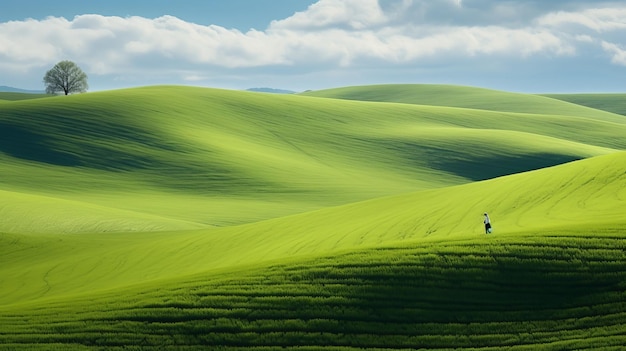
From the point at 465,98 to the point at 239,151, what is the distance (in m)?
101

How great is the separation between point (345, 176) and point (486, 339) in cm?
5004

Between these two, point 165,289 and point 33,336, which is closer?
point 33,336

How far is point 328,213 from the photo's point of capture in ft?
91.9

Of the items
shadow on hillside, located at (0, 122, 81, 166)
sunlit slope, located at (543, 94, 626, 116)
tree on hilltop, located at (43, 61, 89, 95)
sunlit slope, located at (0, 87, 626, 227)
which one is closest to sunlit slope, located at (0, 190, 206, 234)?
sunlit slope, located at (0, 87, 626, 227)

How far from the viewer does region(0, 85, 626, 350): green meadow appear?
10.8 meters

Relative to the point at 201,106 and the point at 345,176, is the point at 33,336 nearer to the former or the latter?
the point at 345,176

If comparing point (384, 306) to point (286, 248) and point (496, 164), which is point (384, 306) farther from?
point (496, 164)

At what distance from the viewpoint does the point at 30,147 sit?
59.1 m

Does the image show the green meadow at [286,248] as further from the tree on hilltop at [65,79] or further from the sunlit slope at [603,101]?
the sunlit slope at [603,101]

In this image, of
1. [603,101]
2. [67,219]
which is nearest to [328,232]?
[67,219]

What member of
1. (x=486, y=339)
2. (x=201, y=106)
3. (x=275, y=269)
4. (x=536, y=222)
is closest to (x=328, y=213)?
(x=536, y=222)

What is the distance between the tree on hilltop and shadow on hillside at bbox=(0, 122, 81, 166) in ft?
168

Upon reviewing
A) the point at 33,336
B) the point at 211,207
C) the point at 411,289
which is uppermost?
the point at 411,289

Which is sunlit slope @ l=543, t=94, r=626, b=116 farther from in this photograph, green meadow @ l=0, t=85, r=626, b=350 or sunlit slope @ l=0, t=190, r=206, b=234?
sunlit slope @ l=0, t=190, r=206, b=234
